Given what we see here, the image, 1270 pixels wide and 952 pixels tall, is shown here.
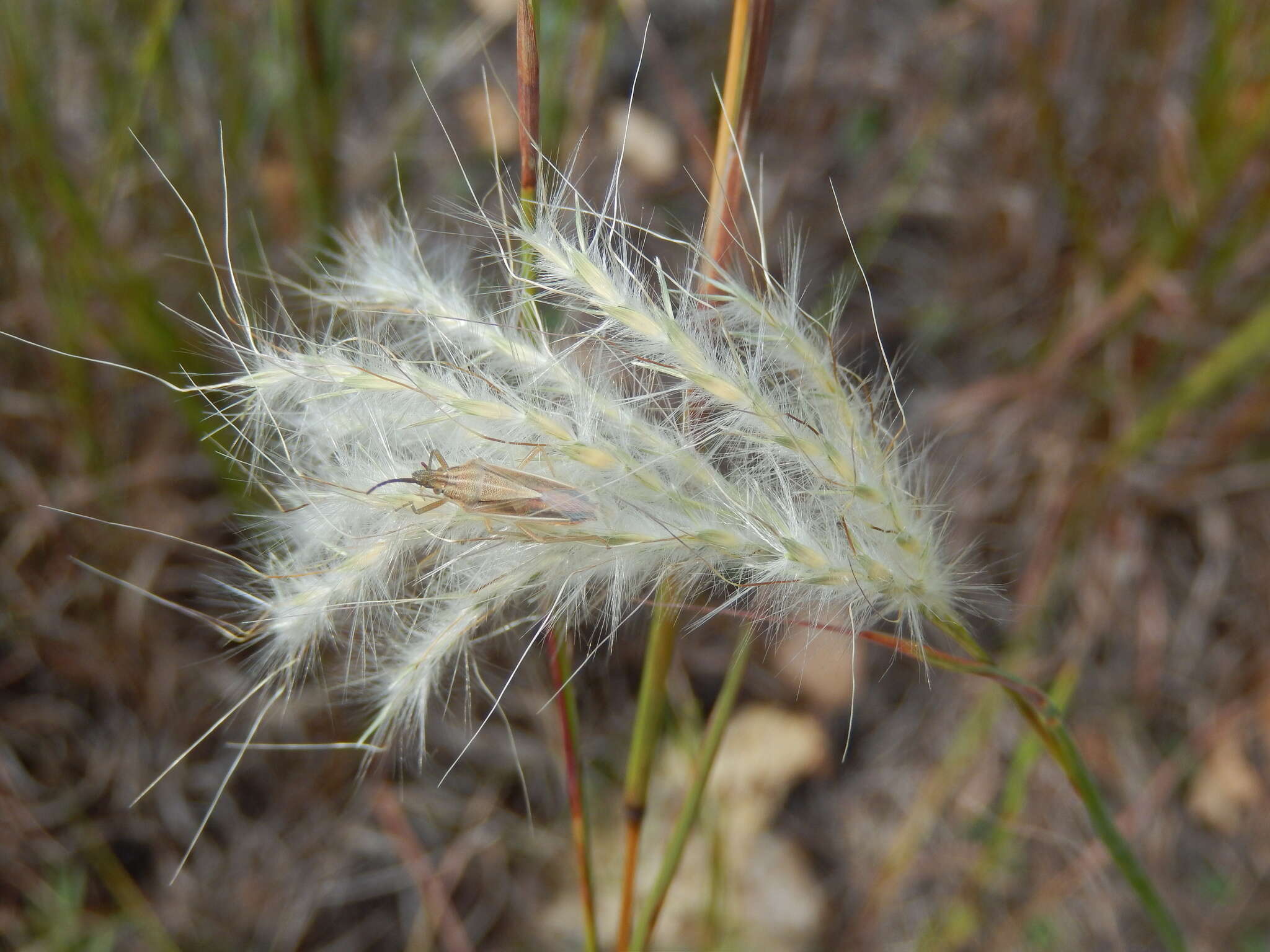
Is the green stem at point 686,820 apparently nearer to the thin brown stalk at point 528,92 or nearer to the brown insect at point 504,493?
the brown insect at point 504,493

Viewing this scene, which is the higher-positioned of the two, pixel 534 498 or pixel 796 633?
pixel 534 498

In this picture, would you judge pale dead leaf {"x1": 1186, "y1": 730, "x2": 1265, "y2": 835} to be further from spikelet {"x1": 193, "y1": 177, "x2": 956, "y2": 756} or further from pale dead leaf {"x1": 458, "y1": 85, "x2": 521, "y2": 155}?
pale dead leaf {"x1": 458, "y1": 85, "x2": 521, "y2": 155}

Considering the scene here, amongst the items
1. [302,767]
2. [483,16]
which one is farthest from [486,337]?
[483,16]

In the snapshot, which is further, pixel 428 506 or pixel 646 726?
pixel 646 726

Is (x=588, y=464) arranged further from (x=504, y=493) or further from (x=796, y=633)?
(x=796, y=633)

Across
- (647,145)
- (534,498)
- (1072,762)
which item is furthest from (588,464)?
(647,145)

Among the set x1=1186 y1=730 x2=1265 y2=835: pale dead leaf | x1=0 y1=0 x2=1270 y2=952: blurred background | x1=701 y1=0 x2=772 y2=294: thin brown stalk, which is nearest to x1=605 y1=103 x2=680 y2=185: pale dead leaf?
x1=0 y1=0 x2=1270 y2=952: blurred background
